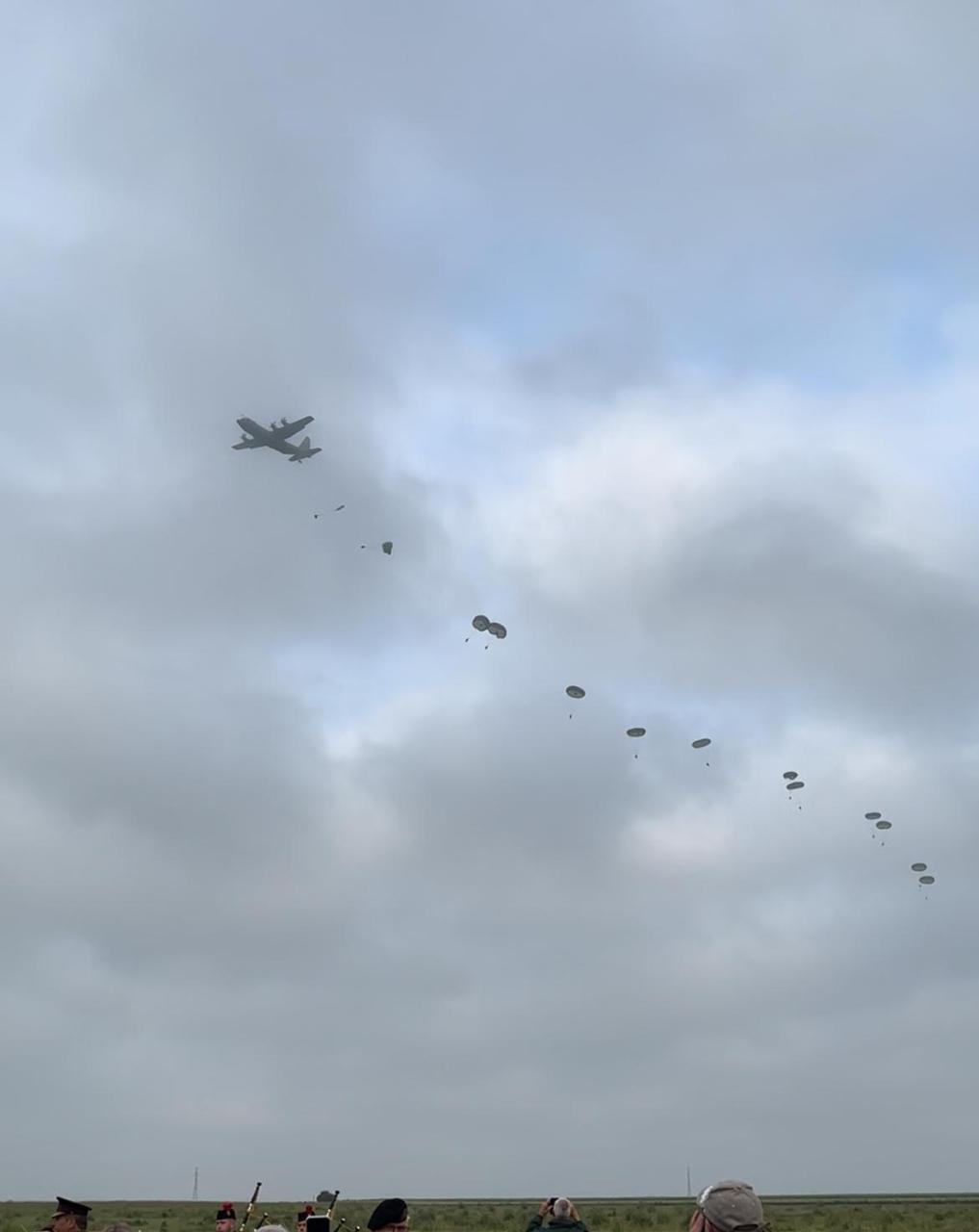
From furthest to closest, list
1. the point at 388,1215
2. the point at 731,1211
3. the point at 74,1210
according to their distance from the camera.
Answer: the point at 74,1210 → the point at 388,1215 → the point at 731,1211

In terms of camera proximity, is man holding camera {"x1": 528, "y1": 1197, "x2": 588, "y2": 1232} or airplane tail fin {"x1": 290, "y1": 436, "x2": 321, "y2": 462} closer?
man holding camera {"x1": 528, "y1": 1197, "x2": 588, "y2": 1232}

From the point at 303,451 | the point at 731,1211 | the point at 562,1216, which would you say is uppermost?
the point at 303,451

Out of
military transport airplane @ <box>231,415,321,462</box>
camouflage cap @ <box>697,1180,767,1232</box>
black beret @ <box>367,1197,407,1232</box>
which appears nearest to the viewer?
camouflage cap @ <box>697,1180,767,1232</box>

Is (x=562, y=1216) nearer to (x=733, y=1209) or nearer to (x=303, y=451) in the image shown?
(x=733, y=1209)

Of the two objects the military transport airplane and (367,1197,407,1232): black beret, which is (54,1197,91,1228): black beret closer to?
(367,1197,407,1232): black beret

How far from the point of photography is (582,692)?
5094 cm

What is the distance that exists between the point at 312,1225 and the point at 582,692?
39164 mm

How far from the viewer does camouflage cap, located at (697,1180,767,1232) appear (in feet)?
23.0

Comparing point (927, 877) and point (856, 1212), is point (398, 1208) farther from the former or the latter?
point (856, 1212)

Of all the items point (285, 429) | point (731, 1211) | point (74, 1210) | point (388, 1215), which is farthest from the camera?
point (285, 429)

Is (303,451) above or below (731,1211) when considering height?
above

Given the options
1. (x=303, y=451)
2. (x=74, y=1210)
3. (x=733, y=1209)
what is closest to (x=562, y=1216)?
(x=74, y=1210)

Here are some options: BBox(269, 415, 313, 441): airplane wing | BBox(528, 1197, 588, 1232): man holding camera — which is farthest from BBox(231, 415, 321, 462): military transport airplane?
BBox(528, 1197, 588, 1232): man holding camera

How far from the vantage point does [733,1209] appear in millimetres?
7094
